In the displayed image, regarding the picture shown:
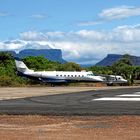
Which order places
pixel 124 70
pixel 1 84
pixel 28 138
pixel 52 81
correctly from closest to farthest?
pixel 28 138, pixel 1 84, pixel 52 81, pixel 124 70

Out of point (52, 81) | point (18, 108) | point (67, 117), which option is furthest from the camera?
point (52, 81)

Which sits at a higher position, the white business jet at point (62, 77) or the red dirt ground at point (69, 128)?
the white business jet at point (62, 77)

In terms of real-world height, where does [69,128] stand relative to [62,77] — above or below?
below

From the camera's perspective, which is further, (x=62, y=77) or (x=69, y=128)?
(x=62, y=77)

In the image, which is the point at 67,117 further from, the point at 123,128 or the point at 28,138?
the point at 28,138

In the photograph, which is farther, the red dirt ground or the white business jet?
the white business jet

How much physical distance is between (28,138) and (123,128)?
3.22m

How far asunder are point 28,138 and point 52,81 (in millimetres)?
64064

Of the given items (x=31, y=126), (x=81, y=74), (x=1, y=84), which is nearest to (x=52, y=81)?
(x=81, y=74)

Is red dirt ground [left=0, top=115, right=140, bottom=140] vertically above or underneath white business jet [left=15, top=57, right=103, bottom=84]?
underneath

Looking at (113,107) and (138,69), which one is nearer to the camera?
(113,107)

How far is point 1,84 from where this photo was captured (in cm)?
6650

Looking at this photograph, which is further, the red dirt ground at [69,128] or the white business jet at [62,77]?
the white business jet at [62,77]

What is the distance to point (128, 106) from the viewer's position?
23.0 m
